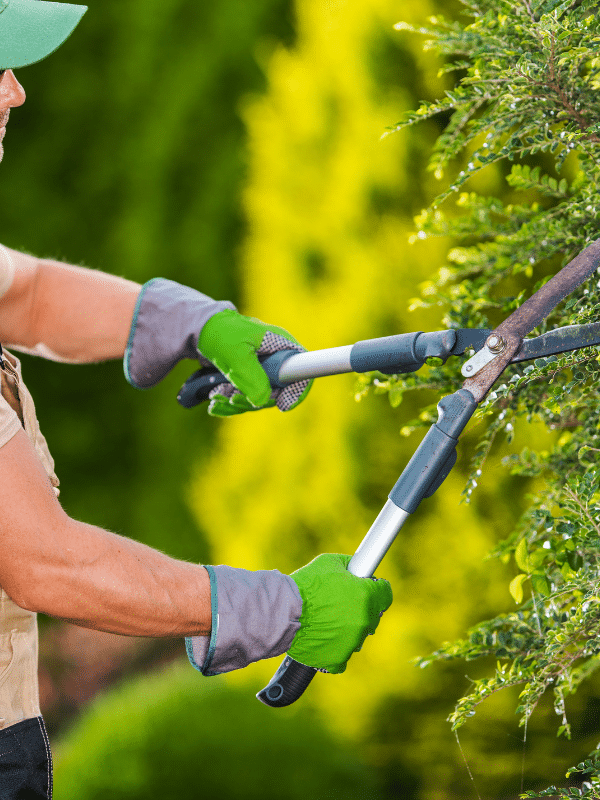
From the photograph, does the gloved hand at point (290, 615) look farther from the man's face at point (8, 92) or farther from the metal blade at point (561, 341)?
the man's face at point (8, 92)

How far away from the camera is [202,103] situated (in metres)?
2.56

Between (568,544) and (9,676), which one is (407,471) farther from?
(9,676)

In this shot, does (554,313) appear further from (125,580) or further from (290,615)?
(125,580)

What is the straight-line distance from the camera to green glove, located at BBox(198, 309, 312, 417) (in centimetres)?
139

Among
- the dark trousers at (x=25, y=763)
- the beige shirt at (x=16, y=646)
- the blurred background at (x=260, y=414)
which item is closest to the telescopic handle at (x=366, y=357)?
the beige shirt at (x=16, y=646)

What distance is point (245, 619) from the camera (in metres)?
Result: 1.05

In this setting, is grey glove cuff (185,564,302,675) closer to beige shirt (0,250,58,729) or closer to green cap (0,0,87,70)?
beige shirt (0,250,58,729)

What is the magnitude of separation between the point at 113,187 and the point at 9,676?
1829 millimetres

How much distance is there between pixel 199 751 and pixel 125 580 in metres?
1.70

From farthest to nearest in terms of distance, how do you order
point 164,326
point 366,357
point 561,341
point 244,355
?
point 164,326, point 244,355, point 366,357, point 561,341

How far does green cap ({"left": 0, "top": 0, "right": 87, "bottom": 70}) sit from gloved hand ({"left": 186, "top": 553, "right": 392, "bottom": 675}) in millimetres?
703

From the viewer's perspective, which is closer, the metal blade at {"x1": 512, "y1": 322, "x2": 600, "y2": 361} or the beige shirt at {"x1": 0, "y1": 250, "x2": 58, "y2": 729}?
the metal blade at {"x1": 512, "y1": 322, "x2": 600, "y2": 361}

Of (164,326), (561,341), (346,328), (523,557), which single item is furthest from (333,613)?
(346,328)

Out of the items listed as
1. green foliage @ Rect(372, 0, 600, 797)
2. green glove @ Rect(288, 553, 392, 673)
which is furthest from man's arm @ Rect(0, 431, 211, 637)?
green foliage @ Rect(372, 0, 600, 797)
